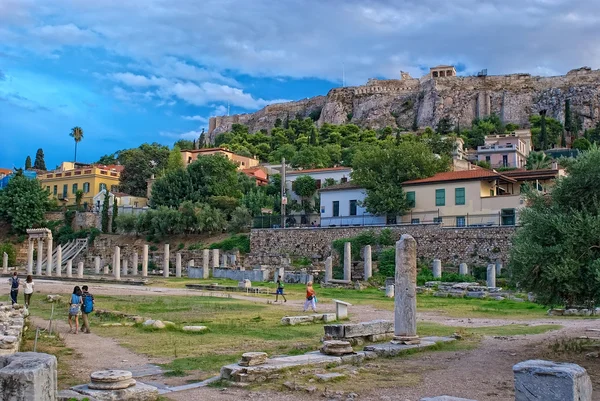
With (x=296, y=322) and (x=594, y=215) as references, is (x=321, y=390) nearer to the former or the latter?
(x=594, y=215)

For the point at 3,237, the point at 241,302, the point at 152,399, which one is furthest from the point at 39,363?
the point at 3,237

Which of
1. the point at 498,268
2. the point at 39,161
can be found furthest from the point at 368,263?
the point at 39,161

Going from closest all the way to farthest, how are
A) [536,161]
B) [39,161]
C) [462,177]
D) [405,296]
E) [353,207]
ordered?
[405,296], [462,177], [353,207], [536,161], [39,161]

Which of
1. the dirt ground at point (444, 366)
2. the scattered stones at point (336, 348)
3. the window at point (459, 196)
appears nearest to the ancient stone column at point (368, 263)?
the window at point (459, 196)

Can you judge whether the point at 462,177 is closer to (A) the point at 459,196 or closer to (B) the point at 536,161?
(A) the point at 459,196

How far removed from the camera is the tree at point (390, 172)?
47.4m

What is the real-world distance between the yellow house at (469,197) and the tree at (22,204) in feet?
151

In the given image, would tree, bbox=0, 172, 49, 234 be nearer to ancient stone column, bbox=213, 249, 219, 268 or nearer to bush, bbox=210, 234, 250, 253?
bush, bbox=210, 234, 250, 253

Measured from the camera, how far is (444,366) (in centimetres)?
1301

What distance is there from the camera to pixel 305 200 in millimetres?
68812

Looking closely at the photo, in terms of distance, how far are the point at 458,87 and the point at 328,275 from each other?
335 feet

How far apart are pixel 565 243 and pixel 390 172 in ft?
117

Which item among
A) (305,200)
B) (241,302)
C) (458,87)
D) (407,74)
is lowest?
(241,302)

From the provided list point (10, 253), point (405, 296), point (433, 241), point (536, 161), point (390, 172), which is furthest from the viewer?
point (536, 161)
